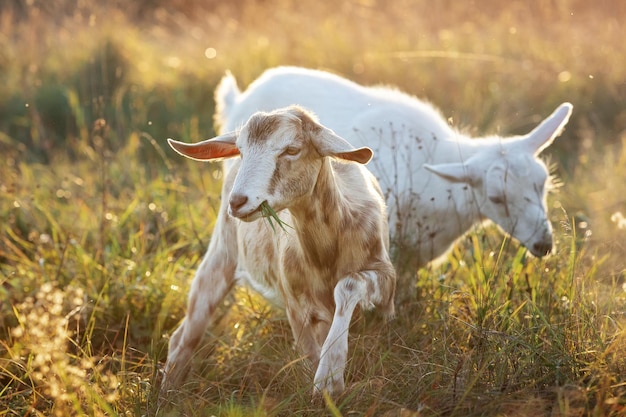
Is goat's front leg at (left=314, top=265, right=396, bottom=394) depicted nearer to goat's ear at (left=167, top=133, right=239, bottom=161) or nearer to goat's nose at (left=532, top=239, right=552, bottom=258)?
goat's ear at (left=167, top=133, right=239, bottom=161)

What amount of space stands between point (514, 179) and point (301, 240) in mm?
1719

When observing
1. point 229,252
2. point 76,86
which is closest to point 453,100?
point 76,86

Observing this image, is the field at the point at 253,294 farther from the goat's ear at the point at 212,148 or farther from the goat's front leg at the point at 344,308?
the goat's ear at the point at 212,148

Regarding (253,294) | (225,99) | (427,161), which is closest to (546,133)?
(427,161)

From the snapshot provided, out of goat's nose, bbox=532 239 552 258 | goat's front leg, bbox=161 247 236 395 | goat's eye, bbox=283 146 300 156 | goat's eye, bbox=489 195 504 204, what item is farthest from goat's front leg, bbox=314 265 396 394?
goat's eye, bbox=489 195 504 204

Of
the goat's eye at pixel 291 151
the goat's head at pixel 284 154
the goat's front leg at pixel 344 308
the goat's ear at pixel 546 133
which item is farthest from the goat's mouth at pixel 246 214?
the goat's ear at pixel 546 133

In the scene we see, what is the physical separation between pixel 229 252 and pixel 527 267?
1506 mm

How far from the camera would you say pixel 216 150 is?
4000 mm

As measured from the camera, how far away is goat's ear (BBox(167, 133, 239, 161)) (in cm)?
393

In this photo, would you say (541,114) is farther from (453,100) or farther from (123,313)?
(123,313)

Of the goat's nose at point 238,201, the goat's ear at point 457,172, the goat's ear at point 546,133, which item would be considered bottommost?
the goat's ear at point 457,172

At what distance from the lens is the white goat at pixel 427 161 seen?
5.15 metres

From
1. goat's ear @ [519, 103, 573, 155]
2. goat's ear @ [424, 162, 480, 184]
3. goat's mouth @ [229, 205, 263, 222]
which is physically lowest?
goat's ear @ [424, 162, 480, 184]

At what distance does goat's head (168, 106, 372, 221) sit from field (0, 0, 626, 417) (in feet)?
2.21
